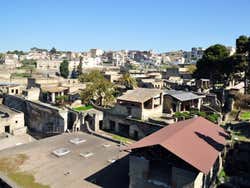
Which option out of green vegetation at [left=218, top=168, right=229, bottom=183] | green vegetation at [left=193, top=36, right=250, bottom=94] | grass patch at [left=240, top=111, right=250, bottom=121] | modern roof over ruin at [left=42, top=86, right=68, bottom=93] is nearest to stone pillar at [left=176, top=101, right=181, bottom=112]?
grass patch at [left=240, top=111, right=250, bottom=121]

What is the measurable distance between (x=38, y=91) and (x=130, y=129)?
27.2 m

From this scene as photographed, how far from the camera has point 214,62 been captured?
149 ft

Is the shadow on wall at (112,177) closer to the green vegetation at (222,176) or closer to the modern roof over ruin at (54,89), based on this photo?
the green vegetation at (222,176)

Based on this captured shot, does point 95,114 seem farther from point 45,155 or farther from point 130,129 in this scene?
point 45,155

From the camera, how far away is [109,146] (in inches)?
894

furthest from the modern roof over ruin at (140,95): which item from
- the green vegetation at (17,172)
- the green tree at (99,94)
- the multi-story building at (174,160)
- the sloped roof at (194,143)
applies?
the green vegetation at (17,172)

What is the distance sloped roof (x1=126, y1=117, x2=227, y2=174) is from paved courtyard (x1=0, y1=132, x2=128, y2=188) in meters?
3.36

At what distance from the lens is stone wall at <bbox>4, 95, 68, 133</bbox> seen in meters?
37.0

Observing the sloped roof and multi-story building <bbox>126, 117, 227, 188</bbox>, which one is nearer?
multi-story building <bbox>126, 117, 227, 188</bbox>

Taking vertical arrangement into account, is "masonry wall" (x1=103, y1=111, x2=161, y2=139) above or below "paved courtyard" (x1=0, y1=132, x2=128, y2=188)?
below

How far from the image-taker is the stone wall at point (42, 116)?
37.0 meters

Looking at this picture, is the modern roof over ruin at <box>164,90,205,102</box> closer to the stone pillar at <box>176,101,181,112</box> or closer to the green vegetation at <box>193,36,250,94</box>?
the stone pillar at <box>176,101,181,112</box>

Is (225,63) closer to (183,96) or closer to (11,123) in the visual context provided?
(183,96)

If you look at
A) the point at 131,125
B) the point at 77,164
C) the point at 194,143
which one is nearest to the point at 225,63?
the point at 131,125
